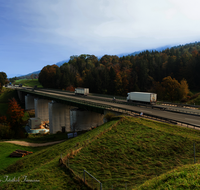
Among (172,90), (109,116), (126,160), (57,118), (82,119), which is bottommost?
(57,118)

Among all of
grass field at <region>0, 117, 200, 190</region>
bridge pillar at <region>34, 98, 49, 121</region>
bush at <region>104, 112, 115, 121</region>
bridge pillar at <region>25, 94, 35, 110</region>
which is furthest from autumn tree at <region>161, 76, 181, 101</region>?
bridge pillar at <region>25, 94, 35, 110</region>

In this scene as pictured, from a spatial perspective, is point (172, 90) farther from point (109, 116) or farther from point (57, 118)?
point (57, 118)

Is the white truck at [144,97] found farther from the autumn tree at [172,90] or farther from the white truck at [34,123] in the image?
the white truck at [34,123]

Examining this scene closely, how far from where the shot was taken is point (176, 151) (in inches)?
640

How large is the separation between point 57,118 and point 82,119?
1403 centimetres

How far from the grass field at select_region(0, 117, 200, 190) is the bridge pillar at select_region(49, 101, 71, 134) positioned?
1324 inches

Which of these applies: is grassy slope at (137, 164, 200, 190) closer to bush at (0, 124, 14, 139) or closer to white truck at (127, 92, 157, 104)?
white truck at (127, 92, 157, 104)

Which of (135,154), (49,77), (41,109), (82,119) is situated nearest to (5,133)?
(82,119)

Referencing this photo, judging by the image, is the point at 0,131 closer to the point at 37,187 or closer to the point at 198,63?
the point at 37,187

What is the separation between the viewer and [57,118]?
179 ft

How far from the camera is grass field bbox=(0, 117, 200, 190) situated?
39.0 feet

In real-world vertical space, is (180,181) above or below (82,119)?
above

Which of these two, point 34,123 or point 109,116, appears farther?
point 34,123

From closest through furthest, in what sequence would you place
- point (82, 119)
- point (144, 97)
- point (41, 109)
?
point (144, 97) < point (82, 119) < point (41, 109)
